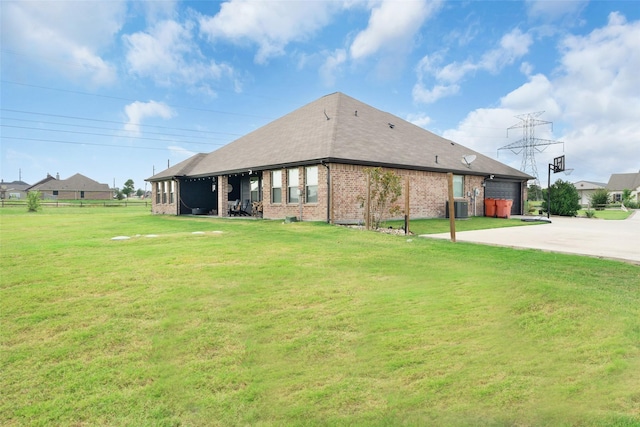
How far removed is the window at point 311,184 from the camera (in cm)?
1650

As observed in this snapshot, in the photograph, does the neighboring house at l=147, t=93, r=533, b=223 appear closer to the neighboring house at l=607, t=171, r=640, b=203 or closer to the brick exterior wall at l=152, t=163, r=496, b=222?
the brick exterior wall at l=152, t=163, r=496, b=222

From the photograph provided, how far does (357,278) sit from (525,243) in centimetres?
631

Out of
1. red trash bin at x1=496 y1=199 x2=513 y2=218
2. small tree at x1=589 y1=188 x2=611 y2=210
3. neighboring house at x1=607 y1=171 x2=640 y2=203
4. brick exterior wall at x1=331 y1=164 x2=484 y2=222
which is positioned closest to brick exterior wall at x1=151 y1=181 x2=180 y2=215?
brick exterior wall at x1=331 y1=164 x2=484 y2=222

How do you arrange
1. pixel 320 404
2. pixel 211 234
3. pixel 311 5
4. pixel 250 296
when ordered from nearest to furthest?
pixel 320 404, pixel 250 296, pixel 211 234, pixel 311 5

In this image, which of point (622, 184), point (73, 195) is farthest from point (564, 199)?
point (73, 195)

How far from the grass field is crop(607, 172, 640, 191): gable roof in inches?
3105

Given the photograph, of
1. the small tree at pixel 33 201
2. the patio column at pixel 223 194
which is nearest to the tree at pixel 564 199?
the patio column at pixel 223 194

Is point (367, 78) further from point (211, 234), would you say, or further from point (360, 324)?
point (360, 324)

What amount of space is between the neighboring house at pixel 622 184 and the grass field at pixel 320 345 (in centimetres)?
7594

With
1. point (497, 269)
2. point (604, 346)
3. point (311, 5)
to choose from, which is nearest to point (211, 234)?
point (497, 269)

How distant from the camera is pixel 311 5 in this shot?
65.2 ft

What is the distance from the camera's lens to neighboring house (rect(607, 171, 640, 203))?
63719 mm

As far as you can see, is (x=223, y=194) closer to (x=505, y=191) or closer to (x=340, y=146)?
(x=340, y=146)

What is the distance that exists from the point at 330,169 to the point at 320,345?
12.5 m
